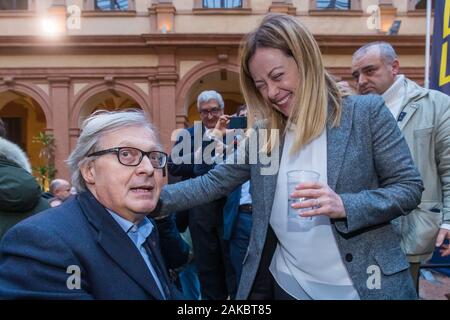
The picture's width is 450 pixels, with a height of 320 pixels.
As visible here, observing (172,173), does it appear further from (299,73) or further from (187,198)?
(299,73)

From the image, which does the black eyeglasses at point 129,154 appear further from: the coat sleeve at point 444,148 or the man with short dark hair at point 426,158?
the coat sleeve at point 444,148

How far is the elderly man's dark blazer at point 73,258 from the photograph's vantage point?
116 centimetres

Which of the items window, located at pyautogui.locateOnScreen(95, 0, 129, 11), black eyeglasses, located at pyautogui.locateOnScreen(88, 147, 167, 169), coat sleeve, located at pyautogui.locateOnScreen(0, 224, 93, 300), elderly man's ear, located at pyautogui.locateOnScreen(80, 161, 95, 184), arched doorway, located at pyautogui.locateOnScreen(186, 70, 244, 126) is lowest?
coat sleeve, located at pyautogui.locateOnScreen(0, 224, 93, 300)

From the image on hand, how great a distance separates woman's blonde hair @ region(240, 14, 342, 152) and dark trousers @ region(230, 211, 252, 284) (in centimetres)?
183

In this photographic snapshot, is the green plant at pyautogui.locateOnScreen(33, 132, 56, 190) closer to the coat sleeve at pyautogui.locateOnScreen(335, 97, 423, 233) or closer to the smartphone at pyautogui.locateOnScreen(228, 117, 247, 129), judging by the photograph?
the smartphone at pyautogui.locateOnScreen(228, 117, 247, 129)

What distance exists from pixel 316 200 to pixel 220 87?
555 inches

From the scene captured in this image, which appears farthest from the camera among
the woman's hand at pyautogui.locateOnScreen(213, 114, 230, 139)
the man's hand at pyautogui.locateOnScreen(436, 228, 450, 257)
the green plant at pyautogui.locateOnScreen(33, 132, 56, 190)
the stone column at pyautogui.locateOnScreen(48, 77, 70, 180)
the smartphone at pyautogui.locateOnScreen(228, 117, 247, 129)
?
the stone column at pyautogui.locateOnScreen(48, 77, 70, 180)

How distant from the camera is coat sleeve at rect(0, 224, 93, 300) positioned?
1.15m

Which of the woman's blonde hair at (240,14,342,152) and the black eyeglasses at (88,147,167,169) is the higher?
the woman's blonde hair at (240,14,342,152)

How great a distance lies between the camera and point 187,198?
1.86m

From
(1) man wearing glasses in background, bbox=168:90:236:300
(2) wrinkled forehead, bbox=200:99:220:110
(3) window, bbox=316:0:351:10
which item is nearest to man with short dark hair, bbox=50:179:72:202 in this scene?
(1) man wearing glasses in background, bbox=168:90:236:300

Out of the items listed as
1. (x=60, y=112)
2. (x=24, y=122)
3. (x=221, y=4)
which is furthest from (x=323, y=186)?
(x=24, y=122)

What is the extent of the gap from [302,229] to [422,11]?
44.1ft
